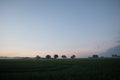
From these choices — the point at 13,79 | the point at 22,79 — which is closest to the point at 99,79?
the point at 22,79

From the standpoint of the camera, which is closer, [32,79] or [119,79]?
[119,79]

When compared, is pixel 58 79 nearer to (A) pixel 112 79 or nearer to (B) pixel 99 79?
(B) pixel 99 79

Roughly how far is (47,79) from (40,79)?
3.46ft

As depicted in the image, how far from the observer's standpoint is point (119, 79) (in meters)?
19.0

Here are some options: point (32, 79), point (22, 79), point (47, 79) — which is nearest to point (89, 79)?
point (47, 79)

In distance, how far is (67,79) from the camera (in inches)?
786

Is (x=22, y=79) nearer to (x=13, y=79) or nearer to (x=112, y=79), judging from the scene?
(x=13, y=79)

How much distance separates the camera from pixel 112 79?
63.0 ft

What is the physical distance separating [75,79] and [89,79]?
2.01 m

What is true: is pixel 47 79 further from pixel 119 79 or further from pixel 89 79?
pixel 119 79

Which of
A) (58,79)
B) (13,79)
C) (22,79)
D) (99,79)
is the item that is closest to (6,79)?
(13,79)

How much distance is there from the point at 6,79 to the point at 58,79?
7.75 meters

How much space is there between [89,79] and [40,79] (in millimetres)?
7201

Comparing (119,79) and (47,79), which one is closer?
(119,79)
